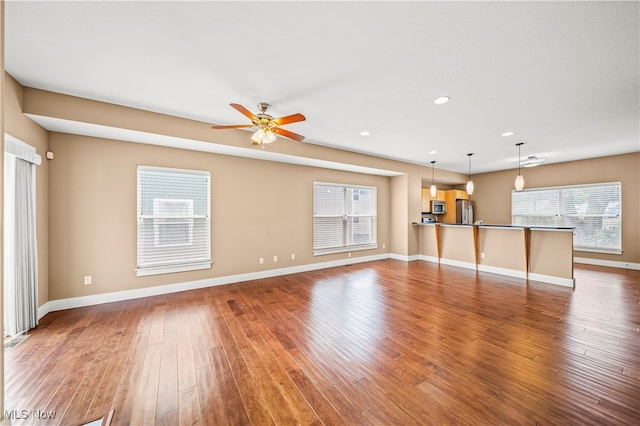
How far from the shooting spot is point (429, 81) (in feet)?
8.60

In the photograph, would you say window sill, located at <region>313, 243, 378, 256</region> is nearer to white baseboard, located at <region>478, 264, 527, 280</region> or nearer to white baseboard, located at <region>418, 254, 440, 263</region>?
white baseboard, located at <region>418, 254, 440, 263</region>

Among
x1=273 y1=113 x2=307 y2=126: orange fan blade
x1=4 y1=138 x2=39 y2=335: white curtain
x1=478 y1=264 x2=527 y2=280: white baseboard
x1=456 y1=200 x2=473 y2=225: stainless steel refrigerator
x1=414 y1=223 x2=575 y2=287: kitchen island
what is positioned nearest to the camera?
x1=4 y1=138 x2=39 y2=335: white curtain

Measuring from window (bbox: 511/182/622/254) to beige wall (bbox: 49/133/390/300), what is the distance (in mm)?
6964

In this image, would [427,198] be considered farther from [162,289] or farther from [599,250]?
[162,289]

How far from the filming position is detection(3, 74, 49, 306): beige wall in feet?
8.50

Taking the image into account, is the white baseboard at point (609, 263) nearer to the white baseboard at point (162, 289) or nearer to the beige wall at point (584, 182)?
the beige wall at point (584, 182)

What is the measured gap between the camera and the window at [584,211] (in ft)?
19.3

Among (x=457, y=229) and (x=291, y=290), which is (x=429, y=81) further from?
(x=457, y=229)

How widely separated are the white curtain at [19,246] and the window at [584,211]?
10.7 metres

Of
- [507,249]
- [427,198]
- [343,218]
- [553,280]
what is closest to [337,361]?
[343,218]

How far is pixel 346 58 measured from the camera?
224 cm

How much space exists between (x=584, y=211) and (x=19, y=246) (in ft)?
35.9

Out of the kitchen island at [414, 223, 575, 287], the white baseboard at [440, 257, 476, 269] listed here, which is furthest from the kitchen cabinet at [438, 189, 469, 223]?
the white baseboard at [440, 257, 476, 269]

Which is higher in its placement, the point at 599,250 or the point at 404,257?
the point at 599,250
